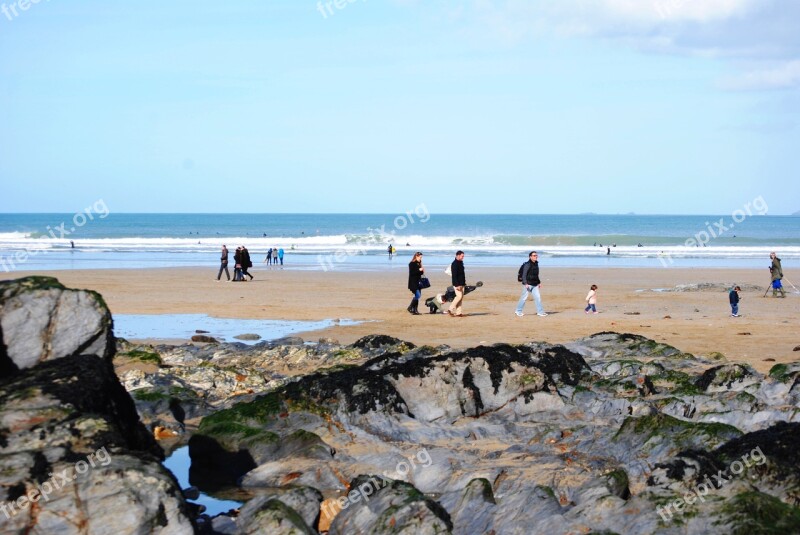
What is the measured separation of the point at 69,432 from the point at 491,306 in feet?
63.8

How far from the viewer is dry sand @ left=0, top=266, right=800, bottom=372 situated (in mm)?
18378

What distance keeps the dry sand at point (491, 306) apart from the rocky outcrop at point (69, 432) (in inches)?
366

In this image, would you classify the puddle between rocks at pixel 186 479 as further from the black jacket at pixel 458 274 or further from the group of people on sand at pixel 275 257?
the group of people on sand at pixel 275 257

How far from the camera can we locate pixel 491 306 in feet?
84.1

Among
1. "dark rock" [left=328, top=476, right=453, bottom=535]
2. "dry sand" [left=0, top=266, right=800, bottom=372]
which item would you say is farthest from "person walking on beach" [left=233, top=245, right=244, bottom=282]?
"dark rock" [left=328, top=476, right=453, bottom=535]

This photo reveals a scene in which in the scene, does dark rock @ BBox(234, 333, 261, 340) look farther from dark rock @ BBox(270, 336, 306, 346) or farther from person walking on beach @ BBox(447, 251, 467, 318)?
person walking on beach @ BBox(447, 251, 467, 318)

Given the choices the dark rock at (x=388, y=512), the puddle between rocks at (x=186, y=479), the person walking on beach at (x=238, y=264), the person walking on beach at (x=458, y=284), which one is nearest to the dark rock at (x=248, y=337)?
the person walking on beach at (x=458, y=284)

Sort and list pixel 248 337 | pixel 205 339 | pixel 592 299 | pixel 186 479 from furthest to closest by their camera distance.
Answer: pixel 592 299 → pixel 248 337 → pixel 205 339 → pixel 186 479

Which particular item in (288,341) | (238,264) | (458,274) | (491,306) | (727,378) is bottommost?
(491,306)

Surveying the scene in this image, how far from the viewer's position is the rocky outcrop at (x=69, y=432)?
599 centimetres

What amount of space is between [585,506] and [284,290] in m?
25.1

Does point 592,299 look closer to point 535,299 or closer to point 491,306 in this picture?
point 535,299

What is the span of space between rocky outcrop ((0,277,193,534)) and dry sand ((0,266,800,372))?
9289 mm

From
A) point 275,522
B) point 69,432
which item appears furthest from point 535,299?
point 69,432
